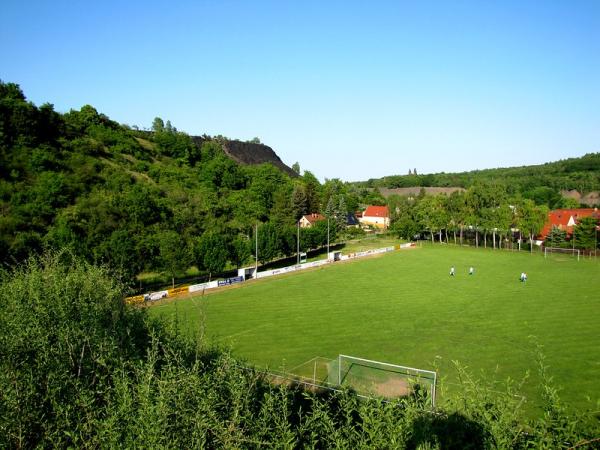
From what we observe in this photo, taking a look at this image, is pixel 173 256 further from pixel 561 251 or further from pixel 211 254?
pixel 561 251

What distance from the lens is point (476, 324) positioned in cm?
3197

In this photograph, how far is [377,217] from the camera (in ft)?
429

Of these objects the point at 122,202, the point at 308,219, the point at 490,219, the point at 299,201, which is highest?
the point at 122,202

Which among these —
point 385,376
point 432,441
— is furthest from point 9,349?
point 385,376

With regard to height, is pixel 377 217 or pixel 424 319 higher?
pixel 377 217

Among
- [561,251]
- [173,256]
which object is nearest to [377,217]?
[561,251]

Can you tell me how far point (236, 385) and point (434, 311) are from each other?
2884 centimetres

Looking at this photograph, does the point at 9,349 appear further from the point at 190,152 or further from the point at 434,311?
the point at 190,152

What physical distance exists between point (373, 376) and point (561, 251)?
208ft

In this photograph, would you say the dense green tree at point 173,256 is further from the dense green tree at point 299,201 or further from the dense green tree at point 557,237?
the dense green tree at point 299,201

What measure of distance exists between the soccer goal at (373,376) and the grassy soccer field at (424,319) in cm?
181

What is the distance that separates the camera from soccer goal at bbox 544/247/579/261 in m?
68.4

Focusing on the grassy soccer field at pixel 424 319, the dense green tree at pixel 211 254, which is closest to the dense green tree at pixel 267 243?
the grassy soccer field at pixel 424 319

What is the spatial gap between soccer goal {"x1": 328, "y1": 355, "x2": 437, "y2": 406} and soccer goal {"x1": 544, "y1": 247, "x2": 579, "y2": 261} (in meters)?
56.1
